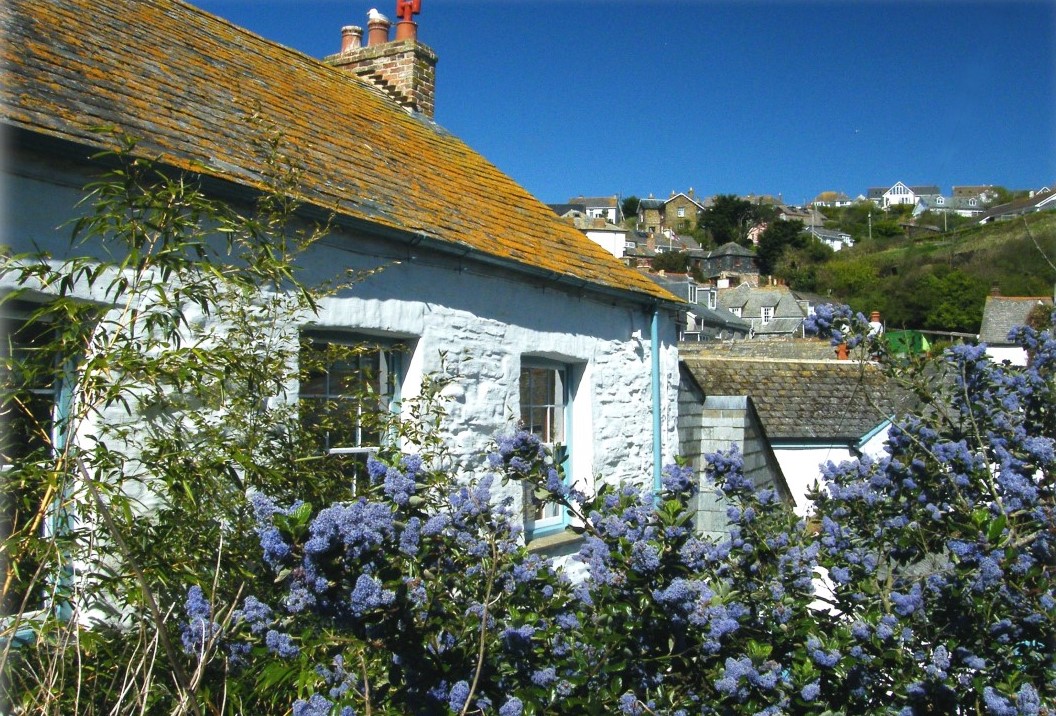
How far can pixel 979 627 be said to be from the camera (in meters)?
2.87

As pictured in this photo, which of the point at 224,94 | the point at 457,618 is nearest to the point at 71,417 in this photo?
the point at 457,618

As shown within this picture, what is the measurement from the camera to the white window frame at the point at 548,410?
7809mm

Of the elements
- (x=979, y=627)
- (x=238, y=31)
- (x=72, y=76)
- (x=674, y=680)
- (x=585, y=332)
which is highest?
(x=238, y=31)

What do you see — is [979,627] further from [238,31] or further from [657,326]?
[238,31]

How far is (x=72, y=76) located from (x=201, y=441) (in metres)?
2.39

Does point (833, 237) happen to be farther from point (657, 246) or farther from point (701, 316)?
point (701, 316)

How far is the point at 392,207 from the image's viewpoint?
21.3 feet

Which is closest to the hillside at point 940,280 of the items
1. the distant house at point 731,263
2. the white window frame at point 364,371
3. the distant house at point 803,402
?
the distant house at point 731,263

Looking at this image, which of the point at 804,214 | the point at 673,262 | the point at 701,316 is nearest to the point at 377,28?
the point at 701,316

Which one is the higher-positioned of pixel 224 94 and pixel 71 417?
pixel 224 94

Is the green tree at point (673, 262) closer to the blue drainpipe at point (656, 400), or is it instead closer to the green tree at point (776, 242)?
the green tree at point (776, 242)

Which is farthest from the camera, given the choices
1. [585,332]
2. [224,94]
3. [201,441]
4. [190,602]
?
[585,332]

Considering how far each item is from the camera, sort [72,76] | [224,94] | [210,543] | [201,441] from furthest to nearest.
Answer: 1. [224,94]
2. [72,76]
3. [201,441]
4. [210,543]

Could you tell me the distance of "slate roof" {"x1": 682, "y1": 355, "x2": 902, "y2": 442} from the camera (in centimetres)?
1350
